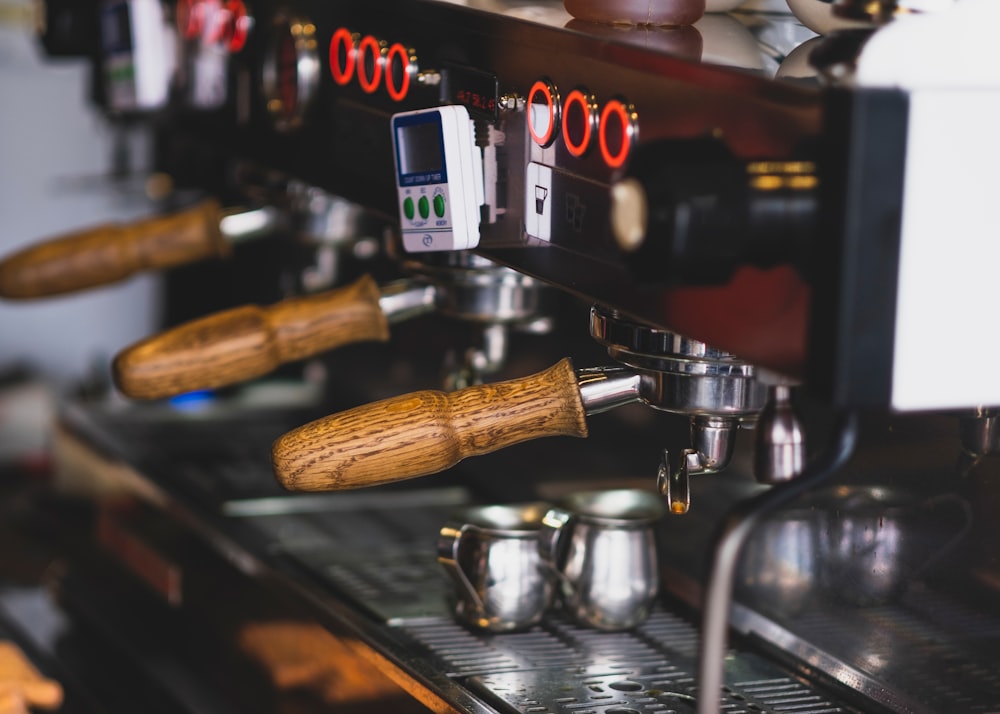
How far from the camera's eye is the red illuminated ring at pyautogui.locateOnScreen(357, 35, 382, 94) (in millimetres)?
1101

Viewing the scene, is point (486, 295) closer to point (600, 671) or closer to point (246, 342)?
point (246, 342)

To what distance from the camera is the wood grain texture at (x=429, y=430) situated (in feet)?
3.07

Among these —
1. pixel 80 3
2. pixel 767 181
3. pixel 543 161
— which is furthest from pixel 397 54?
pixel 80 3

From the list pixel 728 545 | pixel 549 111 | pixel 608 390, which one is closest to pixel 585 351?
pixel 608 390

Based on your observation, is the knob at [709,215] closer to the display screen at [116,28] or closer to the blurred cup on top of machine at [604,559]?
the blurred cup on top of machine at [604,559]

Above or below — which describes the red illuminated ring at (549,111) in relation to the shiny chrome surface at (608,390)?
above

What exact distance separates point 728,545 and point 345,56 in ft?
2.10

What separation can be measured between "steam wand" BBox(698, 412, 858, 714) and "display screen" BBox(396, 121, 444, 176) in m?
0.36

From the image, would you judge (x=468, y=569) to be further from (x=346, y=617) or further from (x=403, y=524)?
(x=403, y=524)

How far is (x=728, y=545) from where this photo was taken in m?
0.70

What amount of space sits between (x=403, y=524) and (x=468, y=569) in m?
0.40

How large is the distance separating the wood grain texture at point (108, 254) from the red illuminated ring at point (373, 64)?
0.43m

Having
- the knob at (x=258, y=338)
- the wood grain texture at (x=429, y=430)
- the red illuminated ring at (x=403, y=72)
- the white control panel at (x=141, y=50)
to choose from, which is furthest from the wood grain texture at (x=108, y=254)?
the wood grain texture at (x=429, y=430)

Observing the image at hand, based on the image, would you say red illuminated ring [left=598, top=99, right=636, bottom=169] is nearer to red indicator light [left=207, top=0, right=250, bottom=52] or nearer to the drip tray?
the drip tray
